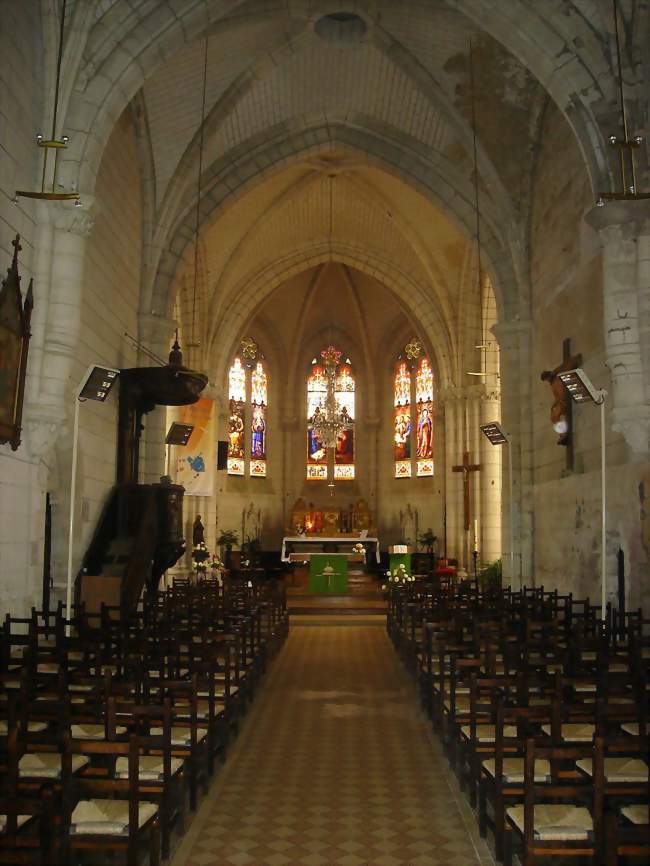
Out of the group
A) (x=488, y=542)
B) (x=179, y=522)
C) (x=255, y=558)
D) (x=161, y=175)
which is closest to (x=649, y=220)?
(x=179, y=522)

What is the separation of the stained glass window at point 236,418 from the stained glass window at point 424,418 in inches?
244

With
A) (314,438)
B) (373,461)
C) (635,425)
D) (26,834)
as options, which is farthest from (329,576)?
(26,834)

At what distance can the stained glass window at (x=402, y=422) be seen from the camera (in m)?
30.8

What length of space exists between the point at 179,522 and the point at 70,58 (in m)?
7.48

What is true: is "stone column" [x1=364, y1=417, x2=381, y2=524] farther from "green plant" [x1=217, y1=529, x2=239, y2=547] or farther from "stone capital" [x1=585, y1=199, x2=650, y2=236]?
"stone capital" [x1=585, y1=199, x2=650, y2=236]

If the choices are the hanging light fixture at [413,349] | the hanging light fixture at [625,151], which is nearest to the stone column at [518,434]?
the hanging light fixture at [625,151]

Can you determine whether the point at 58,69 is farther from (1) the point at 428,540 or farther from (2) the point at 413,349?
(2) the point at 413,349

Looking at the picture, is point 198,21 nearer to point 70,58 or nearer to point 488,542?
point 70,58

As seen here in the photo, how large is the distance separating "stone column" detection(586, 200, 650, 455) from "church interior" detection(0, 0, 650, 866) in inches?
1.5

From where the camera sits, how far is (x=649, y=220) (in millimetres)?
10547

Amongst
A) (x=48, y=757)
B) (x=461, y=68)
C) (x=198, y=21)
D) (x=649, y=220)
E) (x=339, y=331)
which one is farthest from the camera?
(x=339, y=331)

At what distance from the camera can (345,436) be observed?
3206 centimetres

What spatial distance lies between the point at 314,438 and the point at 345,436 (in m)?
1.17

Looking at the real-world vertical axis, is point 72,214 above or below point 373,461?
above
